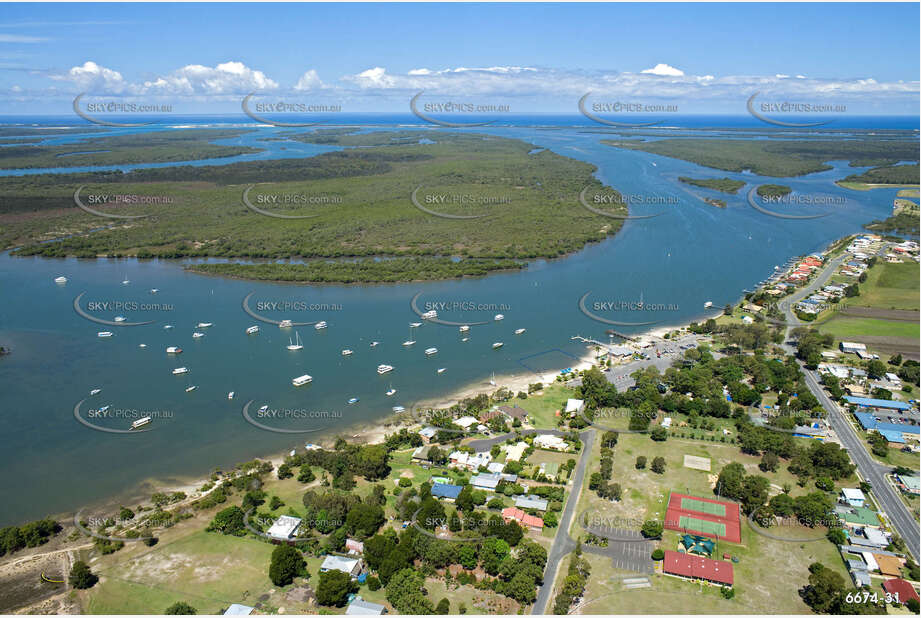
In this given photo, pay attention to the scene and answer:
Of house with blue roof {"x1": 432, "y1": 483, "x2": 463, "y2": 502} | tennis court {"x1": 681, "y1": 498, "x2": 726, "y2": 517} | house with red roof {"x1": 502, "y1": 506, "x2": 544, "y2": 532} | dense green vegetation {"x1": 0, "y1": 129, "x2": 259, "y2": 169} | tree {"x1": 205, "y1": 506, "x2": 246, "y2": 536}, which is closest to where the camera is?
house with red roof {"x1": 502, "y1": 506, "x2": 544, "y2": 532}

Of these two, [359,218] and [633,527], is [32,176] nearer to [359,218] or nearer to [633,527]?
[359,218]

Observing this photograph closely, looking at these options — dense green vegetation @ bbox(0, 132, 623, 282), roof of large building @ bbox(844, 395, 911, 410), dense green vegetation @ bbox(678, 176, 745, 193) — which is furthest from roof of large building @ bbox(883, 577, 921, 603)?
dense green vegetation @ bbox(678, 176, 745, 193)

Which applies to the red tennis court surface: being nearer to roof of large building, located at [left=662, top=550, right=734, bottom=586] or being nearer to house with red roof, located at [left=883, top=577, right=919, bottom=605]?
roof of large building, located at [left=662, top=550, right=734, bottom=586]

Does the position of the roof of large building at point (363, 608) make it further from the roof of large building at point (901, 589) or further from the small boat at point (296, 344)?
the small boat at point (296, 344)

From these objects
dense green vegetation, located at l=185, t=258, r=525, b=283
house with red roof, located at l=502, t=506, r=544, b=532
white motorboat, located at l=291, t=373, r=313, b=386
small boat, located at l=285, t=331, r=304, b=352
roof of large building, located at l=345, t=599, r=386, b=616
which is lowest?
roof of large building, located at l=345, t=599, r=386, b=616

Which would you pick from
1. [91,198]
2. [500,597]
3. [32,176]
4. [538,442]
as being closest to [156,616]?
[500,597]
